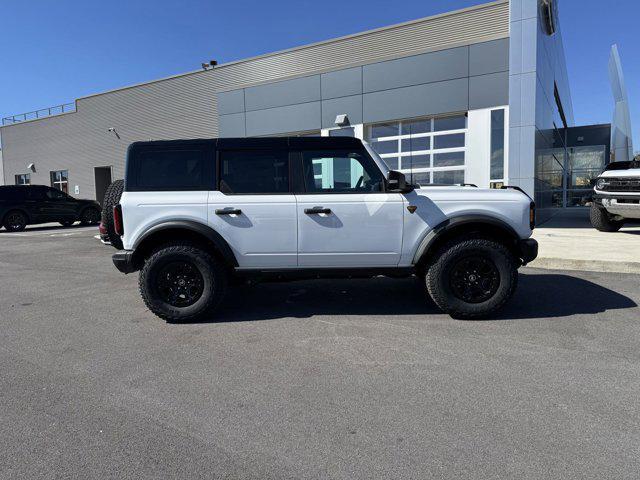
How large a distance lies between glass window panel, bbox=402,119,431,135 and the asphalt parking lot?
33.0ft

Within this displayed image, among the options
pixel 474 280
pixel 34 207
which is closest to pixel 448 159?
pixel 474 280

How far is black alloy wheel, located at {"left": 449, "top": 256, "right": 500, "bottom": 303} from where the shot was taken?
15.3 ft

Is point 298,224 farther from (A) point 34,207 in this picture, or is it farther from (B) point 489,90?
(A) point 34,207

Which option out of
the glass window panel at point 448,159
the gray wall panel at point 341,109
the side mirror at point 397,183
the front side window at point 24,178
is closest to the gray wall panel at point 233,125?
the gray wall panel at point 341,109

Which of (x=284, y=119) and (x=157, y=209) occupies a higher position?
(x=284, y=119)

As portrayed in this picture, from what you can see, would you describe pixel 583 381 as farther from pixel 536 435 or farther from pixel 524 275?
pixel 524 275

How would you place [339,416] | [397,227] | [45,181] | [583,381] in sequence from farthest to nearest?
[45,181] → [397,227] → [583,381] → [339,416]

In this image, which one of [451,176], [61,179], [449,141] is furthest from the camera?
[61,179]

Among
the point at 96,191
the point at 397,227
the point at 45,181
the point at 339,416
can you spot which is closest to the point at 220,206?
the point at 397,227

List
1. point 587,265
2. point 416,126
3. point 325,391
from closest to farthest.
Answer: point 325,391 → point 587,265 → point 416,126

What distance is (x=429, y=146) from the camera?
14.4 m

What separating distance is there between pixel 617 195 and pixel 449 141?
5034mm

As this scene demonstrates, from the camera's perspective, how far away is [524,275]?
6977 millimetres

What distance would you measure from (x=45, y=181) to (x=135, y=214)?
30.3 metres
